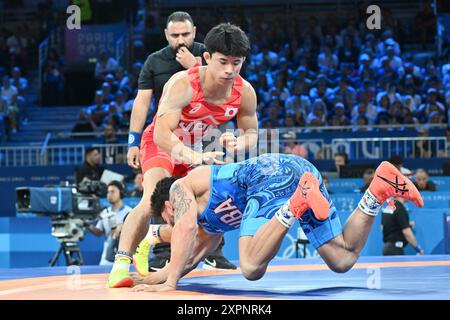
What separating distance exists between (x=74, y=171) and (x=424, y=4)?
26.6ft

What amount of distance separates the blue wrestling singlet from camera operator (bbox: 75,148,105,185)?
5.77 metres

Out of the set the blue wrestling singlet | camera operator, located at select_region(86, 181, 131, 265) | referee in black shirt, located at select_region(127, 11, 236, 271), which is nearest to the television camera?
camera operator, located at select_region(86, 181, 131, 265)

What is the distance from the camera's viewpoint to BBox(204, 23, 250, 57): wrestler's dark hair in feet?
16.7

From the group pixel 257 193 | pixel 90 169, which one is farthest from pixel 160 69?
pixel 90 169

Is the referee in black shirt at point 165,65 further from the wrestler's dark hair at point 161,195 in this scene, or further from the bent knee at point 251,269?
the bent knee at point 251,269

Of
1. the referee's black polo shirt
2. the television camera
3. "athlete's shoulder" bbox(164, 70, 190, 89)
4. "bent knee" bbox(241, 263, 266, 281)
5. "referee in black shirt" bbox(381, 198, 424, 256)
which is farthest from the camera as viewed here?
"referee in black shirt" bbox(381, 198, 424, 256)

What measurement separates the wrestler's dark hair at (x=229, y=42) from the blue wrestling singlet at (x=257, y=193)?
0.60m

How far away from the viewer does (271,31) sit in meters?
16.3

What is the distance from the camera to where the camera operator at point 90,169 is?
10641 millimetres

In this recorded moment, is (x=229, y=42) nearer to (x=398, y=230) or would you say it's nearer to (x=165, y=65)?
(x=165, y=65)

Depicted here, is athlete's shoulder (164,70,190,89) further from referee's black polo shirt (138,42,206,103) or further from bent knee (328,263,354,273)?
bent knee (328,263,354,273)

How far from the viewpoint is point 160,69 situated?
6.32 meters
